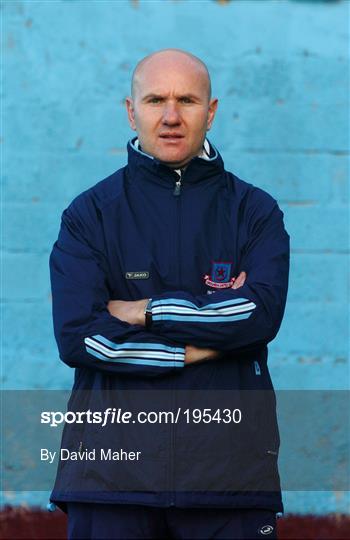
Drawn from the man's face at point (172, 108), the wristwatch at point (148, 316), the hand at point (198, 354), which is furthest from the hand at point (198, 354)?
the man's face at point (172, 108)

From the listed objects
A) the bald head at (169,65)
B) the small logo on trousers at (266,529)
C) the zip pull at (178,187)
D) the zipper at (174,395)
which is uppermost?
the bald head at (169,65)

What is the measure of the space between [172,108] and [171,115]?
0.03 m

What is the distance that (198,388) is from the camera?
3184mm

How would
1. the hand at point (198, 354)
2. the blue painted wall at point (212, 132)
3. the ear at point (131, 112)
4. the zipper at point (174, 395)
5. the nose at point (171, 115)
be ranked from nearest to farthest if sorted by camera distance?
the zipper at point (174, 395) < the hand at point (198, 354) < the nose at point (171, 115) < the ear at point (131, 112) < the blue painted wall at point (212, 132)

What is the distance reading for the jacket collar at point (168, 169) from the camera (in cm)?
338

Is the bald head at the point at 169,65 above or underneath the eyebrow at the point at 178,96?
above

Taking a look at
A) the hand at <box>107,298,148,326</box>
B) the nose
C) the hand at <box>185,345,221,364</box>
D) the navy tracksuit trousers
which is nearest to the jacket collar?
the nose

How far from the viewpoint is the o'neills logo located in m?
3.32

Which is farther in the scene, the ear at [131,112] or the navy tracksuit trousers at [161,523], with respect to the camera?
the ear at [131,112]

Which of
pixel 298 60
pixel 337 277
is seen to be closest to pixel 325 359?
pixel 337 277

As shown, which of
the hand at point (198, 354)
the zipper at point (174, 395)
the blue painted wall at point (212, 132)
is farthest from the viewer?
the blue painted wall at point (212, 132)

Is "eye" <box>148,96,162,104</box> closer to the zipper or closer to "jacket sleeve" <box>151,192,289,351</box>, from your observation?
the zipper

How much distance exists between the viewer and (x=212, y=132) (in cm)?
485

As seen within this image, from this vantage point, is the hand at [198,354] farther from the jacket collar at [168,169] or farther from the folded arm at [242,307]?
the jacket collar at [168,169]
